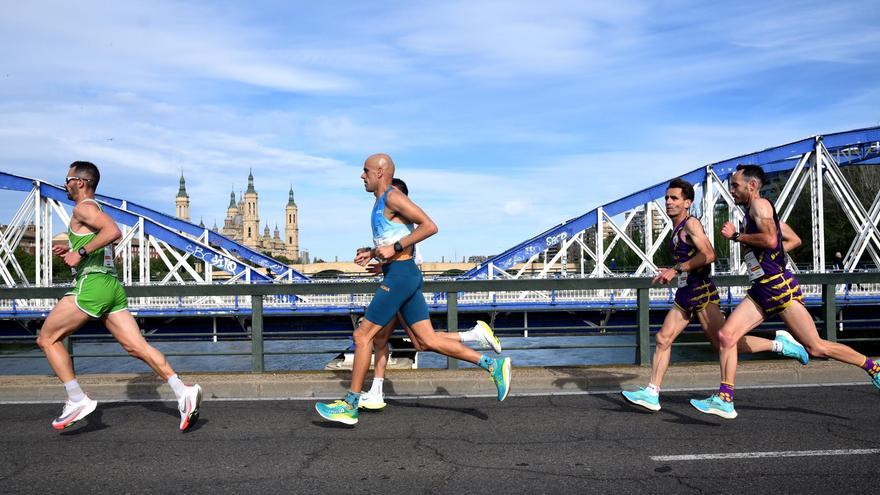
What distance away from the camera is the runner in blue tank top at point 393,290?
5516 mm

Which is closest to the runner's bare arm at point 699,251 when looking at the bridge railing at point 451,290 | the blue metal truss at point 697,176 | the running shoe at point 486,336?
the running shoe at point 486,336

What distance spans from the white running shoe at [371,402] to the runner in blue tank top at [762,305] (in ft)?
7.61

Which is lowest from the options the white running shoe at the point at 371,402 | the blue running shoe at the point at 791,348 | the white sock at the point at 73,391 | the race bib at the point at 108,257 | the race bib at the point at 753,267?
the white running shoe at the point at 371,402

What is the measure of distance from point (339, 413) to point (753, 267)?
316 centimetres

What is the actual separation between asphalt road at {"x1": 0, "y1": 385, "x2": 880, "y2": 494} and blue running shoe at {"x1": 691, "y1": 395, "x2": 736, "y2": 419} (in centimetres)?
7

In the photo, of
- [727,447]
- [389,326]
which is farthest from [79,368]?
[727,447]

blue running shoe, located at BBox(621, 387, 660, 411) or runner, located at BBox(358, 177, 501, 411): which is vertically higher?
runner, located at BBox(358, 177, 501, 411)

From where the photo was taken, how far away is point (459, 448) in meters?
A: 4.92

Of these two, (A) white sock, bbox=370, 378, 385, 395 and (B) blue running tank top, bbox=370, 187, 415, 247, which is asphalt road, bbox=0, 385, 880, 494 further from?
(B) blue running tank top, bbox=370, 187, 415, 247

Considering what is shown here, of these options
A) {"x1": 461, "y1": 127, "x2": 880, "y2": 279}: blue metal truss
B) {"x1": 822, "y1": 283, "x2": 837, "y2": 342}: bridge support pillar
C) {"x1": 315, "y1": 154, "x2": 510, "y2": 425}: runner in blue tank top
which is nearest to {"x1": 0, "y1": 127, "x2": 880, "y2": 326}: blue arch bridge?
{"x1": 461, "y1": 127, "x2": 880, "y2": 279}: blue metal truss

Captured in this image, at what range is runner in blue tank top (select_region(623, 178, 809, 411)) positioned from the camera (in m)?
5.89

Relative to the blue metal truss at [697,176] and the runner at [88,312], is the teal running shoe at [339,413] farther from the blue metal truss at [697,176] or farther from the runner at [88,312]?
the blue metal truss at [697,176]

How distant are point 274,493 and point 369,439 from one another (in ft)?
4.29

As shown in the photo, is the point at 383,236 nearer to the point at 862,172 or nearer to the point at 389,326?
the point at 389,326
